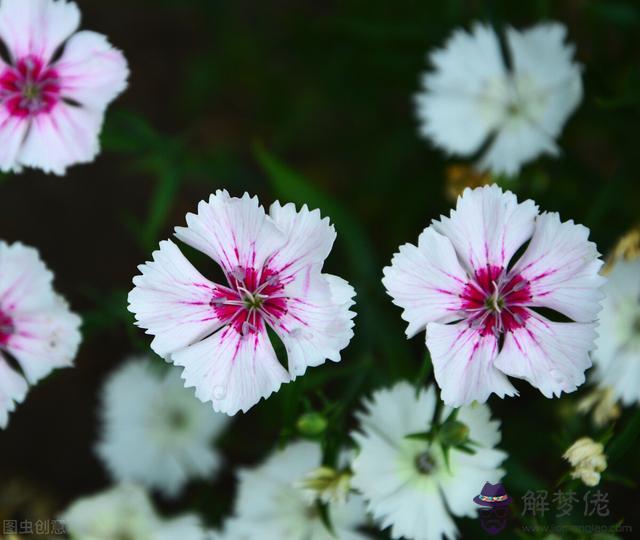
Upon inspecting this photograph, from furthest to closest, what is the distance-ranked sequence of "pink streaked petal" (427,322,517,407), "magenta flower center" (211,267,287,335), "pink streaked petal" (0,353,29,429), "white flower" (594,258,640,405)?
"white flower" (594,258,640,405)
"pink streaked petal" (0,353,29,429)
"magenta flower center" (211,267,287,335)
"pink streaked petal" (427,322,517,407)

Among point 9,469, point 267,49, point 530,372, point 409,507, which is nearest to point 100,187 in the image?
point 267,49

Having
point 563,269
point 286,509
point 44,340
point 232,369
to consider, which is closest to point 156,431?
point 286,509

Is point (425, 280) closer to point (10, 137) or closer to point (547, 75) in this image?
point (10, 137)

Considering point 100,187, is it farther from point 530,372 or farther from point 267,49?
point 530,372

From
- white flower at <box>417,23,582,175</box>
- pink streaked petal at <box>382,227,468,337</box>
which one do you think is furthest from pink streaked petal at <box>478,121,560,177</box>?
pink streaked petal at <box>382,227,468,337</box>

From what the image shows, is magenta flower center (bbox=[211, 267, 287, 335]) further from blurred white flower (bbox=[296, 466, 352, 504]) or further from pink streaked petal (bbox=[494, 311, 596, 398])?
pink streaked petal (bbox=[494, 311, 596, 398])
